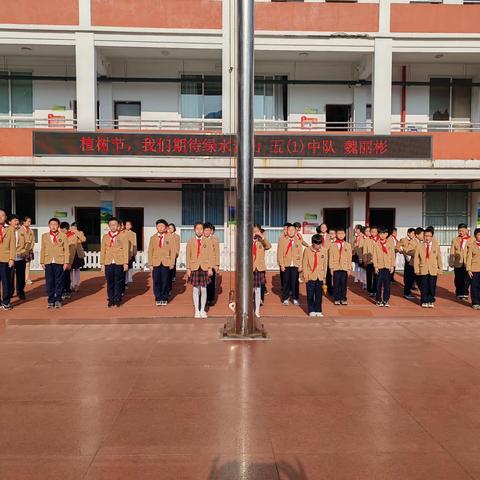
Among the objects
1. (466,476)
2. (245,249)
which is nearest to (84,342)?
(245,249)

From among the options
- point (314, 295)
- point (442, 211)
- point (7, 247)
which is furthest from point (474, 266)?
point (7, 247)

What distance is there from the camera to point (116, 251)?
9.33 meters

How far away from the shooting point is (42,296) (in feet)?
35.2

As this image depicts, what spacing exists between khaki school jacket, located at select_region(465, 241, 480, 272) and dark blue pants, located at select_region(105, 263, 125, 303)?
678 centimetres

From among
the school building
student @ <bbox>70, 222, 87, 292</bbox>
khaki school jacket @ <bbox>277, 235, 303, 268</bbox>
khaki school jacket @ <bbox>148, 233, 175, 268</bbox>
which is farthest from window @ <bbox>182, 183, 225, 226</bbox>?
khaki school jacket @ <bbox>277, 235, 303, 268</bbox>

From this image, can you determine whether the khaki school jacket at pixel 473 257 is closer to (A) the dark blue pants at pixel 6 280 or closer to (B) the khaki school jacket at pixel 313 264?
(B) the khaki school jacket at pixel 313 264

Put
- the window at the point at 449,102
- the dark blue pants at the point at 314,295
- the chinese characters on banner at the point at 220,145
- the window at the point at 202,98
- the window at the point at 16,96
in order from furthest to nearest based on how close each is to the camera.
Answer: the window at the point at 449,102, the window at the point at 202,98, the window at the point at 16,96, the chinese characters on banner at the point at 220,145, the dark blue pants at the point at 314,295

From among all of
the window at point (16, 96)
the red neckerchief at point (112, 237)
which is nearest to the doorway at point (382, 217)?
the red neckerchief at point (112, 237)

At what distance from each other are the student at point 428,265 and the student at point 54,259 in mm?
6920

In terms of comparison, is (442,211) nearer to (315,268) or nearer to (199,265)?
(315,268)

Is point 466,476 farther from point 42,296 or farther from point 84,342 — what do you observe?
point 42,296

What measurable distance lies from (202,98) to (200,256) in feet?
28.8

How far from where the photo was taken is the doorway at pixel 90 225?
52.5ft

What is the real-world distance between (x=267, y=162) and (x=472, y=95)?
802cm
